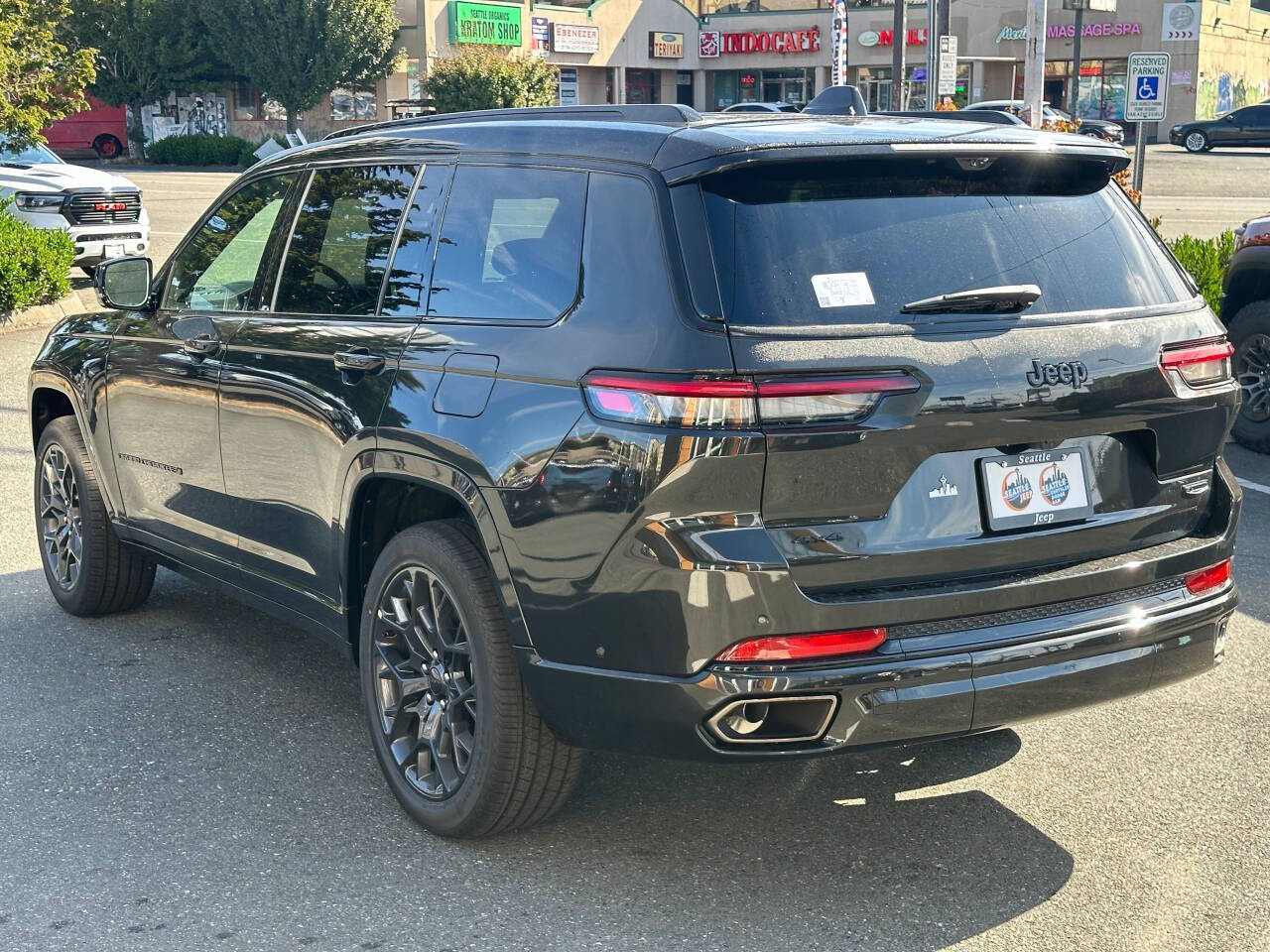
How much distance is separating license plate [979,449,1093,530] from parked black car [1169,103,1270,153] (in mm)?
49951

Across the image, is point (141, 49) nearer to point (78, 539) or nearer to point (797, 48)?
point (797, 48)

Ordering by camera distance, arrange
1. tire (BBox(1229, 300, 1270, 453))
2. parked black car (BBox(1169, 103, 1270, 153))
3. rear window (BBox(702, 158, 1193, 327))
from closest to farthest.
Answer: rear window (BBox(702, 158, 1193, 327))
tire (BBox(1229, 300, 1270, 453))
parked black car (BBox(1169, 103, 1270, 153))

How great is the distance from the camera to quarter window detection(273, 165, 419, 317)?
4379 millimetres

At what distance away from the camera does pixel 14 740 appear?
4785 mm

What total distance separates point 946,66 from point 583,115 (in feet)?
52.8

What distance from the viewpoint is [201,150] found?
48812 millimetres

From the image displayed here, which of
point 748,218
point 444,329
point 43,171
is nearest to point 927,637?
point 748,218

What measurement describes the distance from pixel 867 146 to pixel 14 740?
126 inches

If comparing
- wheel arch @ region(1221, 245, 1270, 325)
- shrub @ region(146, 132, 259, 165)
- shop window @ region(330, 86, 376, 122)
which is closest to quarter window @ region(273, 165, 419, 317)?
wheel arch @ region(1221, 245, 1270, 325)

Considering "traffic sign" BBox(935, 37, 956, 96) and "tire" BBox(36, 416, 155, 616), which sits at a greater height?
"traffic sign" BBox(935, 37, 956, 96)

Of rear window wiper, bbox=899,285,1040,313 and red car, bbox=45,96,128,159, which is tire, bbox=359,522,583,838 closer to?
rear window wiper, bbox=899,285,1040,313

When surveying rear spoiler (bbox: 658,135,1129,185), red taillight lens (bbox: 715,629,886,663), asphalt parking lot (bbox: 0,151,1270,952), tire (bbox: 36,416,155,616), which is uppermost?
rear spoiler (bbox: 658,135,1129,185)

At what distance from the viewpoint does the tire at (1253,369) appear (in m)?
9.13

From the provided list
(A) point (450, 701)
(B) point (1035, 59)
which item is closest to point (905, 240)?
(A) point (450, 701)
